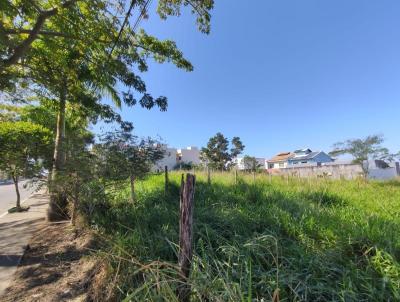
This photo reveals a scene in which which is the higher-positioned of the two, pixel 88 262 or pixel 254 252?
pixel 254 252

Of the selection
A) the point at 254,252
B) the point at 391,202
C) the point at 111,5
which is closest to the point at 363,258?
the point at 254,252

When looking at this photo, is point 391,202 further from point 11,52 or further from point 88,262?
point 11,52

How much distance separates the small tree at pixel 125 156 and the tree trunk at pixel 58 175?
1.10 meters

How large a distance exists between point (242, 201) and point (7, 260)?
5134 mm

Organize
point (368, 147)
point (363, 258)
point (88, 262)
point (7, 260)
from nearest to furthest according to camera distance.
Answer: point (363, 258)
point (88, 262)
point (7, 260)
point (368, 147)

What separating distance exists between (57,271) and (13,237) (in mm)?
3001

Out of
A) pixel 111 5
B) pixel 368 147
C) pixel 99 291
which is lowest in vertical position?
pixel 99 291

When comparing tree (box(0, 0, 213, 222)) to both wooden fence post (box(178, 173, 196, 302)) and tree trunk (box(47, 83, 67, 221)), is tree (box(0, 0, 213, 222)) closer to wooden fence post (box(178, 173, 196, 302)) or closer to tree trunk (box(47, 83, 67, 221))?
tree trunk (box(47, 83, 67, 221))

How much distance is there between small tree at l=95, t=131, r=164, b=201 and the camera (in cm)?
645

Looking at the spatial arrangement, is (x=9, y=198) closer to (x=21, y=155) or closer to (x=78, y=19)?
(x=21, y=155)

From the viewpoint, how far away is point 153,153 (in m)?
7.53

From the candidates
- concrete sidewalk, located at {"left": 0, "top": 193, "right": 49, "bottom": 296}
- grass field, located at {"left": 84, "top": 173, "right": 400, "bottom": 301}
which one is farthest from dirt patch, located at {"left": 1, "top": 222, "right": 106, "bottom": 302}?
grass field, located at {"left": 84, "top": 173, "right": 400, "bottom": 301}

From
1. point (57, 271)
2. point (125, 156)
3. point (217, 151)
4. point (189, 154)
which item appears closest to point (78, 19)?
point (125, 156)

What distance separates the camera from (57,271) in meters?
4.51
